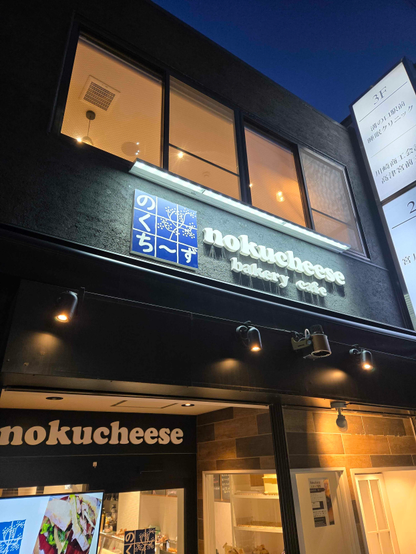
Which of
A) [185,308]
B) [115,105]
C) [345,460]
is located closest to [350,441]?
[345,460]

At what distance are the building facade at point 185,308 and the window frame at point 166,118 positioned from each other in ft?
0.09

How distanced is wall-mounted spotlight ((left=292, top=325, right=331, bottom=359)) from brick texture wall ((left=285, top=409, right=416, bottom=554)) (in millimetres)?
1218

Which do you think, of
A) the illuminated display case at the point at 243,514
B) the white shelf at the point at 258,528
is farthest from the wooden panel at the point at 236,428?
the white shelf at the point at 258,528

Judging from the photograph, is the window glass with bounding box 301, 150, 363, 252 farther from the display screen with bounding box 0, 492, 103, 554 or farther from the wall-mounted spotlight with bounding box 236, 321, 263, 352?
the display screen with bounding box 0, 492, 103, 554

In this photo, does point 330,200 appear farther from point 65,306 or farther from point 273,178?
point 65,306

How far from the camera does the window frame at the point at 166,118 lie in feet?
11.8

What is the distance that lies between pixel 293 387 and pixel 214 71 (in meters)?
4.73

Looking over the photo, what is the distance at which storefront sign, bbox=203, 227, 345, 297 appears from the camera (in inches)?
153

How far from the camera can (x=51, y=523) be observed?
122 inches

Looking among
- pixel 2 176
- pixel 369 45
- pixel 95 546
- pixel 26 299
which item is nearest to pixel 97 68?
pixel 2 176

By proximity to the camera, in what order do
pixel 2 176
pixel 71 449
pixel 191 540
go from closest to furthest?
pixel 2 176 < pixel 71 449 < pixel 191 540

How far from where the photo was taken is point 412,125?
542 cm

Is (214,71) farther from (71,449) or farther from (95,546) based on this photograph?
(95,546)

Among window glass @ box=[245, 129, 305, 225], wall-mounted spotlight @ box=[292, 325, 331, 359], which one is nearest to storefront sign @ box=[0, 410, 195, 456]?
wall-mounted spotlight @ box=[292, 325, 331, 359]
